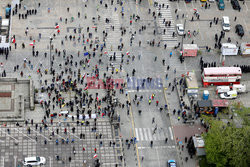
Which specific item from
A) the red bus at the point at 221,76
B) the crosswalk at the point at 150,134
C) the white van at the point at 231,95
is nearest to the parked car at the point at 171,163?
the crosswalk at the point at 150,134

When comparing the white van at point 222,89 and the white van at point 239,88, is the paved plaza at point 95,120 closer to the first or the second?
the white van at point 239,88

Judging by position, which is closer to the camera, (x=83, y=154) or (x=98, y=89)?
(x=83, y=154)

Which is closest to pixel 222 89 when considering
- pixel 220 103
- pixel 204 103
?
pixel 220 103

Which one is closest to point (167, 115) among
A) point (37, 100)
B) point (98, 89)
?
point (98, 89)

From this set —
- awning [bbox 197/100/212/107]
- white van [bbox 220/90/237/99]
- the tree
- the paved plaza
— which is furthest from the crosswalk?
white van [bbox 220/90/237/99]

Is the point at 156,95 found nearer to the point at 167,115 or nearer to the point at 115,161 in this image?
the point at 167,115

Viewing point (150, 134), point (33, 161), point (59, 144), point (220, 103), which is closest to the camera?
point (33, 161)

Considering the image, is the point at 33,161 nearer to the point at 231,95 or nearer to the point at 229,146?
the point at 229,146
